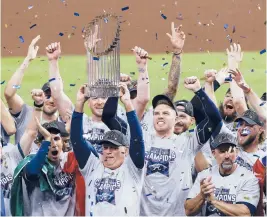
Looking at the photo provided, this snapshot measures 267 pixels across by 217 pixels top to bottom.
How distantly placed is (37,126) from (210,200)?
1295 mm

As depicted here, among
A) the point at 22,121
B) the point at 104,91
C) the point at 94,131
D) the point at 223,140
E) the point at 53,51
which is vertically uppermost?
the point at 53,51

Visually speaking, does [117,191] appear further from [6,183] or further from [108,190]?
[6,183]

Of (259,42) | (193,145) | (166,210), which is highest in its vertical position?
(259,42)

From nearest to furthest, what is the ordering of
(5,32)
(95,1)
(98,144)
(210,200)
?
1. (210,200)
2. (98,144)
3. (95,1)
4. (5,32)

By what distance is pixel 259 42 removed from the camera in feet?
45.6

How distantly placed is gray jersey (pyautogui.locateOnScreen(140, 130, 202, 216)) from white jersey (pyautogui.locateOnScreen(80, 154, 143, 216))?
0.26 meters

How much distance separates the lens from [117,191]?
7.23m

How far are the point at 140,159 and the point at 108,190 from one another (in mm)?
325

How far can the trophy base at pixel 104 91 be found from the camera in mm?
7250

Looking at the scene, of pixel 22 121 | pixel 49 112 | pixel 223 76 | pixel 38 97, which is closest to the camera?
pixel 38 97

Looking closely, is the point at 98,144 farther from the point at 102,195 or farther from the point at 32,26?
the point at 32,26

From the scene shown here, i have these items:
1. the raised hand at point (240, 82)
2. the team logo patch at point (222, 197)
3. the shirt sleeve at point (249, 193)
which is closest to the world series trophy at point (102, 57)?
the raised hand at point (240, 82)

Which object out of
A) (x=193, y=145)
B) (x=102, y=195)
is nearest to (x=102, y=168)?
(x=102, y=195)

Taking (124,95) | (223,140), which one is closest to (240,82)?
(223,140)
